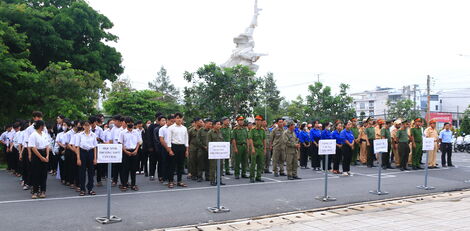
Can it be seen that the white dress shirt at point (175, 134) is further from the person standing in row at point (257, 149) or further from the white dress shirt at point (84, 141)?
the person standing in row at point (257, 149)

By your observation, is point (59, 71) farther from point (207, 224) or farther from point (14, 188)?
point (207, 224)

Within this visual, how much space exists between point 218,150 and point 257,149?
12.4ft

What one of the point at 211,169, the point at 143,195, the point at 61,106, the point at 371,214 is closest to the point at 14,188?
the point at 143,195

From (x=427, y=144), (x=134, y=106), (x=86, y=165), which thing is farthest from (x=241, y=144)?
(x=134, y=106)

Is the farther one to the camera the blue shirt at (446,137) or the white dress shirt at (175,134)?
the blue shirt at (446,137)

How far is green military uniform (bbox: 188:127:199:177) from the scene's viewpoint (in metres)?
11.4

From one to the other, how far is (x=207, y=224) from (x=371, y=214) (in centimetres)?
310

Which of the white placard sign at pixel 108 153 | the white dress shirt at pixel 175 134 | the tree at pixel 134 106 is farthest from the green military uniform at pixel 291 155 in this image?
the tree at pixel 134 106

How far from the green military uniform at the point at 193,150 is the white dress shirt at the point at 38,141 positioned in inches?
162

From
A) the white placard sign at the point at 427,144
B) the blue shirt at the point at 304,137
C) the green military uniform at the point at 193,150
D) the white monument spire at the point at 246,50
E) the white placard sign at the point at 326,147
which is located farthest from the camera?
the white monument spire at the point at 246,50

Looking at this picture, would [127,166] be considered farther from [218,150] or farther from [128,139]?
[218,150]

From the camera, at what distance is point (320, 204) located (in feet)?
26.7

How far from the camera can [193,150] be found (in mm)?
11430

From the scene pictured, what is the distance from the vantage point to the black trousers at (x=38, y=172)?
27.5 ft
